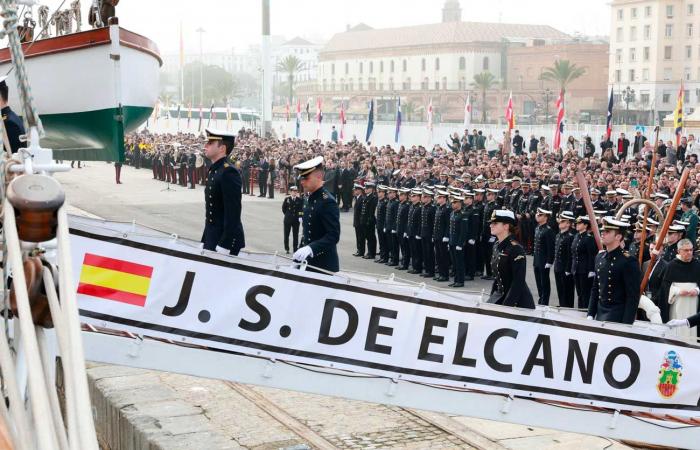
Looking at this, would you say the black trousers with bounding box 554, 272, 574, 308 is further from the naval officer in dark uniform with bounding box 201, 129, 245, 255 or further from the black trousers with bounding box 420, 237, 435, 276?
the naval officer in dark uniform with bounding box 201, 129, 245, 255

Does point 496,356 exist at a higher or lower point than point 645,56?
lower

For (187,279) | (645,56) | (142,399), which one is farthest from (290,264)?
(645,56)

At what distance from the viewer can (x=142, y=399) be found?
32.4ft

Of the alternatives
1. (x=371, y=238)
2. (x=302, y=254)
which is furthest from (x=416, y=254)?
(x=302, y=254)

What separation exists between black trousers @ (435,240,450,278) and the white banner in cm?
1065

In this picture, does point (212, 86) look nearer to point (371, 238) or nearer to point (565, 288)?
point (371, 238)

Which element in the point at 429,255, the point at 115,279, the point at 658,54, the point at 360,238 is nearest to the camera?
the point at 115,279

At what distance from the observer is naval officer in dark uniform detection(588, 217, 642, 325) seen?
7.79 metres

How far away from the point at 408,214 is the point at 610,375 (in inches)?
478

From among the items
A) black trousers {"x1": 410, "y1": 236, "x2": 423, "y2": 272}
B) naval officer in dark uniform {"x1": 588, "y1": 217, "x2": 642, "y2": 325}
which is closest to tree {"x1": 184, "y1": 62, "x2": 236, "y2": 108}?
black trousers {"x1": 410, "y1": 236, "x2": 423, "y2": 272}

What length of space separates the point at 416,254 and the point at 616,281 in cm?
1043

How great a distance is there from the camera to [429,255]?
1786 centimetres

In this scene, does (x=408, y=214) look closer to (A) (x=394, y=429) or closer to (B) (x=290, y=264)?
(A) (x=394, y=429)

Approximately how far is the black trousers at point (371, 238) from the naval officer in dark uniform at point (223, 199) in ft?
41.2
